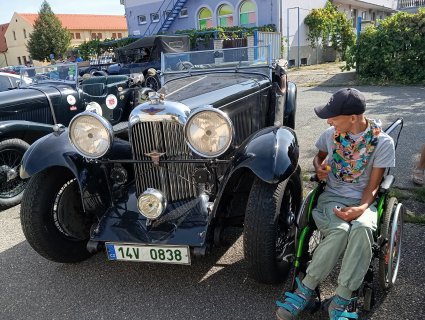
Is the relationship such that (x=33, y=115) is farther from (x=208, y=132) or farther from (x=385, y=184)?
(x=385, y=184)

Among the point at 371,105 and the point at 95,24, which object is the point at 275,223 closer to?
the point at 371,105

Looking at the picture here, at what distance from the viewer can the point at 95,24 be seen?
4472 centimetres

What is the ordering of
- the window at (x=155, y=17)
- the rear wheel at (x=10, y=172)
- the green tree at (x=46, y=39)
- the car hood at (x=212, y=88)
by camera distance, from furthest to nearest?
the green tree at (x=46, y=39) < the window at (x=155, y=17) < the rear wheel at (x=10, y=172) < the car hood at (x=212, y=88)

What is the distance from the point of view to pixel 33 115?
5.24m

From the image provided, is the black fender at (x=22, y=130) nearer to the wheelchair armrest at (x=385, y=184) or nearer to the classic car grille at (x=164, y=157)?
the classic car grille at (x=164, y=157)

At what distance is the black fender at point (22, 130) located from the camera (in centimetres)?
437

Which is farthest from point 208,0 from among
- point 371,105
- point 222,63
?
point 222,63

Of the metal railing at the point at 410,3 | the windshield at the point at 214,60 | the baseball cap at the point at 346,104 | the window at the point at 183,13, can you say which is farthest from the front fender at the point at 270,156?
the metal railing at the point at 410,3

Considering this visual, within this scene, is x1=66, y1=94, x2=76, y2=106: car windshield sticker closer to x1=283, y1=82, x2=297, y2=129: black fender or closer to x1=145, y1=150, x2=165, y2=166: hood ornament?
x1=283, y1=82, x2=297, y2=129: black fender

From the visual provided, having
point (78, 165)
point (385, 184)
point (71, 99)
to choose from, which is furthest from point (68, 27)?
point (385, 184)

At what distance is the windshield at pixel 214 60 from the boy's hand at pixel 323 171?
7.33 ft

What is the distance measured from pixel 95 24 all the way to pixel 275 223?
47.7 metres

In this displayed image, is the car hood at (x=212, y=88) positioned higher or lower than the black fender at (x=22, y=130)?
higher

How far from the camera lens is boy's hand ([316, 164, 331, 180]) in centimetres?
240
